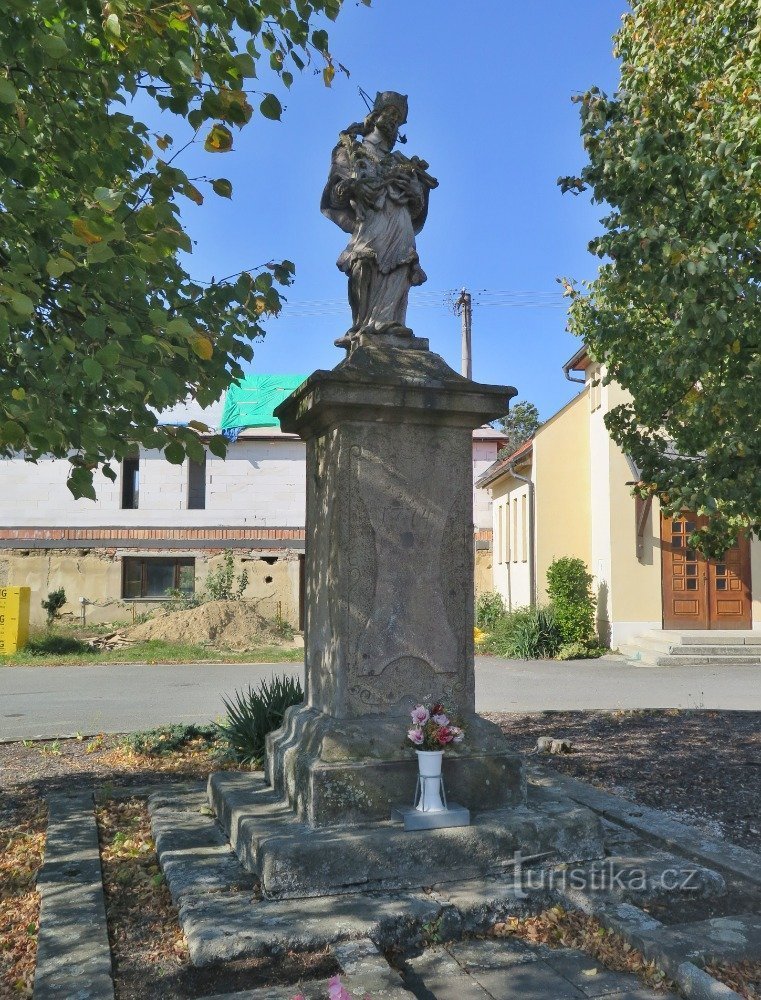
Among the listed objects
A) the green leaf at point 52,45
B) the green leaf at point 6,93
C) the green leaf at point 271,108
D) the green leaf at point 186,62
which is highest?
the green leaf at point 271,108

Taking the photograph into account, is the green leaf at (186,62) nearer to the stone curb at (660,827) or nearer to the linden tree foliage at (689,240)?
the linden tree foliage at (689,240)

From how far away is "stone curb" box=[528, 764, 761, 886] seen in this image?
4.25 meters

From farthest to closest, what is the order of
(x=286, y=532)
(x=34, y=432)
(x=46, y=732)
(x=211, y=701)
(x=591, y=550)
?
(x=286, y=532), (x=591, y=550), (x=211, y=701), (x=46, y=732), (x=34, y=432)

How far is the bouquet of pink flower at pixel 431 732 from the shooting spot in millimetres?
4273

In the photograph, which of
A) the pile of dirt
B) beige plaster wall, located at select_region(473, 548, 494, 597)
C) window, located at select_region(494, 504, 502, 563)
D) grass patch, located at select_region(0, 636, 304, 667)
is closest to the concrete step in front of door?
grass patch, located at select_region(0, 636, 304, 667)

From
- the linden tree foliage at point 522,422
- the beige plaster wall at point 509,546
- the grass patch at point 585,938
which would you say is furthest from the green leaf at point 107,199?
the linden tree foliage at point 522,422

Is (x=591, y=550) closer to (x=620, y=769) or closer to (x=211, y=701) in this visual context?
(x=211, y=701)

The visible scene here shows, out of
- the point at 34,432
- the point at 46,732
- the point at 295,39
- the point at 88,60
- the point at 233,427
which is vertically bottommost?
the point at 46,732

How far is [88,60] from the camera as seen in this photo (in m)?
4.57

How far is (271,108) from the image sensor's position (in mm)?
4332

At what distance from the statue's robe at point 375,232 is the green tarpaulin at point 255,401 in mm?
20722

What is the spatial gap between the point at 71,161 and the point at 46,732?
6460 millimetres

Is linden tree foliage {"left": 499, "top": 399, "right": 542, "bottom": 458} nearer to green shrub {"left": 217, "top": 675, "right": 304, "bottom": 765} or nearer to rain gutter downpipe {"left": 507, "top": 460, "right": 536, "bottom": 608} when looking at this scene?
rain gutter downpipe {"left": 507, "top": 460, "right": 536, "bottom": 608}

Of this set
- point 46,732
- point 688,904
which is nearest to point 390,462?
point 688,904
